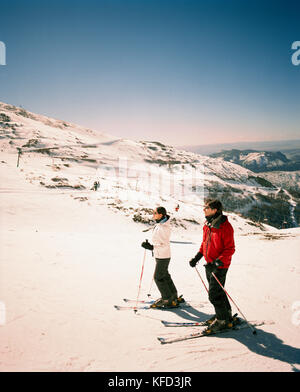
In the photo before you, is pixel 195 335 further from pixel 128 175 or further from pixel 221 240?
pixel 128 175

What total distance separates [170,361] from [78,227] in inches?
610

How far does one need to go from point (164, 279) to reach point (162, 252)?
81cm

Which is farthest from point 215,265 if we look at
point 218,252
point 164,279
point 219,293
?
point 164,279

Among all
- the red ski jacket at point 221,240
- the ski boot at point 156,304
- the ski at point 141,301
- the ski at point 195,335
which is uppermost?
the red ski jacket at point 221,240

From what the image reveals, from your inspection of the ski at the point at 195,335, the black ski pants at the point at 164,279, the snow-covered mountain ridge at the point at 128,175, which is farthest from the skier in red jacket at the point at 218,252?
the snow-covered mountain ridge at the point at 128,175

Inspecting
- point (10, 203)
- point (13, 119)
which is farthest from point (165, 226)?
point (13, 119)

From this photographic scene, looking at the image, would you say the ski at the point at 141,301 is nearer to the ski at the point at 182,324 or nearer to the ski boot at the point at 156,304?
the ski boot at the point at 156,304

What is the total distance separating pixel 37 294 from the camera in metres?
6.04

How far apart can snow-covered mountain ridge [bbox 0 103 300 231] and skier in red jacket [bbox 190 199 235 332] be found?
17619 mm

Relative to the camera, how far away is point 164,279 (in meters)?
5.91

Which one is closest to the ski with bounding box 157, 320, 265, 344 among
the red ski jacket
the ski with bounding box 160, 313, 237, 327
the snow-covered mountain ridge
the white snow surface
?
the white snow surface

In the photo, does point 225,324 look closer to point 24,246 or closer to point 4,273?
point 4,273

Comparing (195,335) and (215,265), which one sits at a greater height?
(215,265)

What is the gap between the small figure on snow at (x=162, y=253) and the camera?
18.5 feet
